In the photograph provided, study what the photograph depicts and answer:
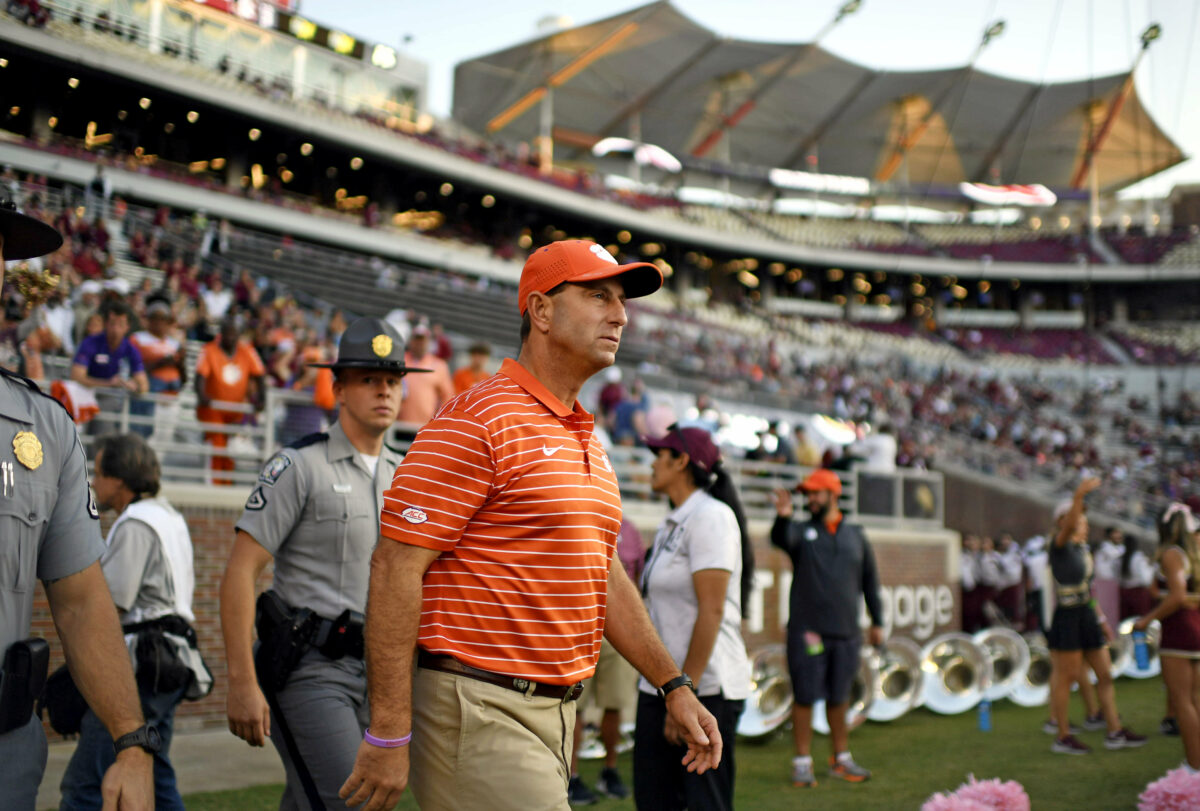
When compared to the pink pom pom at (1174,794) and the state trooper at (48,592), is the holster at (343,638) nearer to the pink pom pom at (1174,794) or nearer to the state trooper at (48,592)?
the state trooper at (48,592)

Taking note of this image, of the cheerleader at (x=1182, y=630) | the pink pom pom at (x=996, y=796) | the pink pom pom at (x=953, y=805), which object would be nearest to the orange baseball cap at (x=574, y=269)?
the pink pom pom at (x=953, y=805)

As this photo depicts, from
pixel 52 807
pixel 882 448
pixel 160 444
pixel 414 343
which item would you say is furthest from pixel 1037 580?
pixel 52 807

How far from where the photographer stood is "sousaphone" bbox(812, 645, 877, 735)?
9.71m

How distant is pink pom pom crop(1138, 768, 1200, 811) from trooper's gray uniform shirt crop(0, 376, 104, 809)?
4965mm

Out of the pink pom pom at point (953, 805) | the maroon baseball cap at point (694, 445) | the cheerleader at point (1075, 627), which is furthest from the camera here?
the cheerleader at point (1075, 627)

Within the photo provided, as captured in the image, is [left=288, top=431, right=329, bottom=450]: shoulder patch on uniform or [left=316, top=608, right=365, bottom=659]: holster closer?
[left=316, top=608, right=365, bottom=659]: holster

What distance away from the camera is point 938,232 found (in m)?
60.1

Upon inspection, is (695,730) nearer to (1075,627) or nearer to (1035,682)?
(1075,627)

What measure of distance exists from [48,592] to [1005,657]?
1092 cm

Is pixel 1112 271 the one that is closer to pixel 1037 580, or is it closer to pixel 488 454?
pixel 1037 580

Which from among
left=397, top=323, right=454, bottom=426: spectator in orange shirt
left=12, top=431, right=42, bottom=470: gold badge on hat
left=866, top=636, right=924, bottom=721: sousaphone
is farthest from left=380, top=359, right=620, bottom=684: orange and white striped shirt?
left=866, top=636, right=924, bottom=721: sousaphone

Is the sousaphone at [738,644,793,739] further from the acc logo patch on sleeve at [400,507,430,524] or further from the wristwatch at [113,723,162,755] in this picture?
the wristwatch at [113,723,162,755]

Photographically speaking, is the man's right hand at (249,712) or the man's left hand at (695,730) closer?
the man's left hand at (695,730)

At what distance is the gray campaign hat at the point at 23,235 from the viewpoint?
8.04ft
